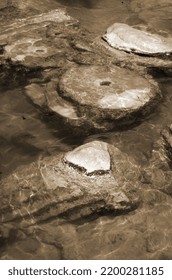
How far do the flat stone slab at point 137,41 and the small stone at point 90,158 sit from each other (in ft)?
7.46

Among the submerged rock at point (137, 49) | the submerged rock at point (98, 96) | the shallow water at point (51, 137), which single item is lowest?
the shallow water at point (51, 137)

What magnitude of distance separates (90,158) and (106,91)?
4.13ft

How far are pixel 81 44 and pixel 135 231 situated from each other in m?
3.39

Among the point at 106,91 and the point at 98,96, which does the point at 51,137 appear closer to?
the point at 98,96

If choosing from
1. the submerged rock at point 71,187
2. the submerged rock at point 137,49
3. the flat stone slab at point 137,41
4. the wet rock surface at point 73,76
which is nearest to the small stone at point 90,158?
the submerged rock at point 71,187

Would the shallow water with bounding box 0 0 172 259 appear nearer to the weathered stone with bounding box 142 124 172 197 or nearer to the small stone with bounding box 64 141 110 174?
the weathered stone with bounding box 142 124 172 197

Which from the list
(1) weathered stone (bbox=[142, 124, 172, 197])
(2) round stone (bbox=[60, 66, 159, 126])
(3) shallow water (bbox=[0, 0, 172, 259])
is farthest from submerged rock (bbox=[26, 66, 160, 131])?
(1) weathered stone (bbox=[142, 124, 172, 197])

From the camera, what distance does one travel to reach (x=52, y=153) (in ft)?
14.0

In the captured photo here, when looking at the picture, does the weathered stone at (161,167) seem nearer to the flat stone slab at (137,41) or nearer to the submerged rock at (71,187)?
the submerged rock at (71,187)

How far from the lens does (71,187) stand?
3740 millimetres

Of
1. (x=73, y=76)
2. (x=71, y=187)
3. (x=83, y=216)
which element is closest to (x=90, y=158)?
(x=71, y=187)

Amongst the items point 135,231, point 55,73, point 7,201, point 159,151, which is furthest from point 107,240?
point 55,73

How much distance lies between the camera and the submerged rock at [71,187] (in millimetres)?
3637

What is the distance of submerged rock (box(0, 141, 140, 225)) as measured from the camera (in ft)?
11.9
